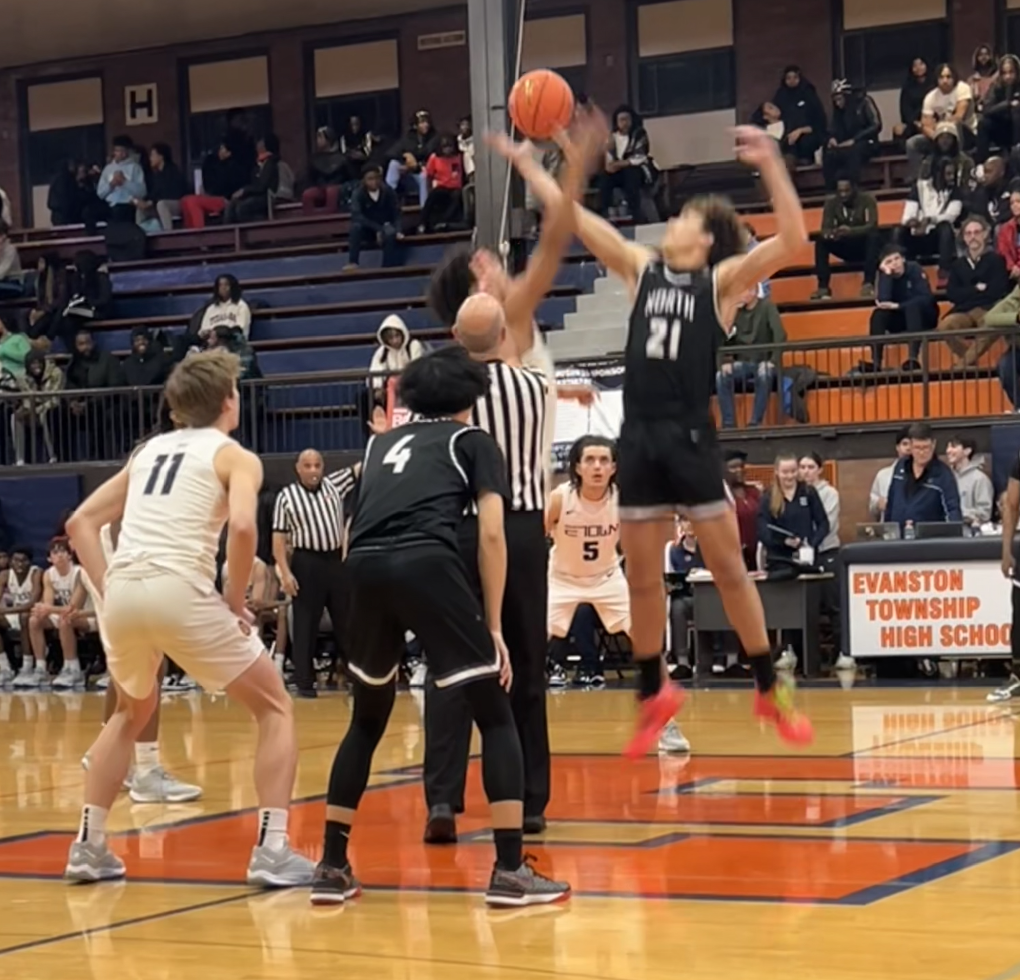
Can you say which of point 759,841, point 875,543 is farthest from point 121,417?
point 759,841

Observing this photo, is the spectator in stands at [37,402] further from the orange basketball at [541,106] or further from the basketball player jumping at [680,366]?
the basketball player jumping at [680,366]

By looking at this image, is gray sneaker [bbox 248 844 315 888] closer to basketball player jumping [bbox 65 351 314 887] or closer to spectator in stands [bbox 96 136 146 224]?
basketball player jumping [bbox 65 351 314 887]

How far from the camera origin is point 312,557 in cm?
1493

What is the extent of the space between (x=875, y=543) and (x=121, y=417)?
8.89 metres

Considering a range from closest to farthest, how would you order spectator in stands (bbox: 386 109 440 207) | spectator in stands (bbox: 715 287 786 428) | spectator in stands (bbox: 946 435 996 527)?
1. spectator in stands (bbox: 946 435 996 527)
2. spectator in stands (bbox: 715 287 786 428)
3. spectator in stands (bbox: 386 109 440 207)

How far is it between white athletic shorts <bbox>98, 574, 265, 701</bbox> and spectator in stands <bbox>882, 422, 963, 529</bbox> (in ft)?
31.7

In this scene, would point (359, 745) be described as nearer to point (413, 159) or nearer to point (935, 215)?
point (935, 215)

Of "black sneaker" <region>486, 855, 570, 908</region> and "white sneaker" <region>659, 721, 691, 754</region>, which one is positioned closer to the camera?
"black sneaker" <region>486, 855, 570, 908</region>

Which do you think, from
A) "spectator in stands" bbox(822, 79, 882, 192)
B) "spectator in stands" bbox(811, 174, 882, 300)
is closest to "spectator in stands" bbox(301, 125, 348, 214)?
"spectator in stands" bbox(822, 79, 882, 192)

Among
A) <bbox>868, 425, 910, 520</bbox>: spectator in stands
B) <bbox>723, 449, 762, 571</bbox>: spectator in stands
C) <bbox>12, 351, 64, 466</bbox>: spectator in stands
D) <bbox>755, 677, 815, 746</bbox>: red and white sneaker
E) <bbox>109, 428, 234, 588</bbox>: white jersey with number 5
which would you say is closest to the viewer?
<bbox>109, 428, 234, 588</bbox>: white jersey with number 5

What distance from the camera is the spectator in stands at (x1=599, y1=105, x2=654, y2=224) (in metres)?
22.1

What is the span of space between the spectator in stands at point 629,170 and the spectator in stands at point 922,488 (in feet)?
23.8

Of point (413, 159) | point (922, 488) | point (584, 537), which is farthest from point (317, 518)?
point (413, 159)

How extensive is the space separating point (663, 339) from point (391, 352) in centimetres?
1215
